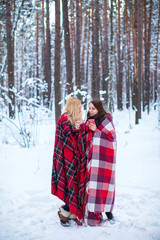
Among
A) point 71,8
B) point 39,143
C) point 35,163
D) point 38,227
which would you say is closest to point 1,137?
point 39,143

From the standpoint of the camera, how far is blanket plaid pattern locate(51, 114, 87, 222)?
2552 mm

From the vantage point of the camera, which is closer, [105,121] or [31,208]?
[105,121]

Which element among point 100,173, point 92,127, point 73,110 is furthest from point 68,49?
point 100,173

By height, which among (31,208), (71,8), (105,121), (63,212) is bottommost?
(31,208)

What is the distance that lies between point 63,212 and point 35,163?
2654 mm

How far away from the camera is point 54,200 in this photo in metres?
3.37

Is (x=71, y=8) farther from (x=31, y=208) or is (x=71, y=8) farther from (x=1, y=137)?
(x=31, y=208)

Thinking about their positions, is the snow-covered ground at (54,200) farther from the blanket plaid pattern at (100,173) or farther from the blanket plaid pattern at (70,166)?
the blanket plaid pattern at (70,166)

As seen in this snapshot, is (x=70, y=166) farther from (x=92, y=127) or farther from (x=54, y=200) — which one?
(x=54, y=200)

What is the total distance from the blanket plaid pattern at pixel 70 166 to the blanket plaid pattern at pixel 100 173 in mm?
101

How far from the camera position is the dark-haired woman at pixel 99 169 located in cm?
253

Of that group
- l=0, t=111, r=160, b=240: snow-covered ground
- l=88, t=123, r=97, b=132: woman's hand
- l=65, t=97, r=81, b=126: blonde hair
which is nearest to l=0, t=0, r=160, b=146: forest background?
l=0, t=111, r=160, b=240: snow-covered ground

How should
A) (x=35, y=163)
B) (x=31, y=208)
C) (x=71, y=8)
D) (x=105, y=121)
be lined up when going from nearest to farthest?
(x=105, y=121) < (x=31, y=208) < (x=35, y=163) < (x=71, y=8)

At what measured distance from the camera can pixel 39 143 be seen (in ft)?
22.7
